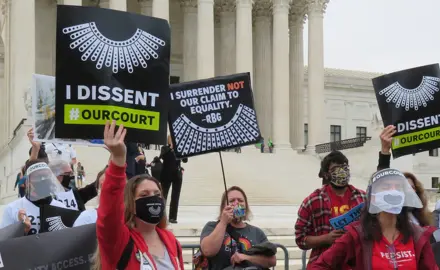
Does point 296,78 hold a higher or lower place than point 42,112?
higher

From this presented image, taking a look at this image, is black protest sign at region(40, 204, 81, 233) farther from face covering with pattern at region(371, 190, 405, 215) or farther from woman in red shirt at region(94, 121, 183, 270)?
face covering with pattern at region(371, 190, 405, 215)

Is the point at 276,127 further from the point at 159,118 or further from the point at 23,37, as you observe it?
the point at 159,118

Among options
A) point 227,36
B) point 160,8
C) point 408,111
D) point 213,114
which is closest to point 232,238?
point 213,114

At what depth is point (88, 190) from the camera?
26.5 ft

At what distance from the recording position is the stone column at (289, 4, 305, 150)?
47781 mm

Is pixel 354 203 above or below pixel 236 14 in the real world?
below

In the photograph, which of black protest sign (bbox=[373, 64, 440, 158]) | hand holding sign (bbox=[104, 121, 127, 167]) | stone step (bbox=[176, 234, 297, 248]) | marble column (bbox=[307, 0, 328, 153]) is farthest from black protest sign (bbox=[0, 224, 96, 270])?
marble column (bbox=[307, 0, 328, 153])

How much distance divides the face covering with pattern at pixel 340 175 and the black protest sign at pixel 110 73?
1541 millimetres

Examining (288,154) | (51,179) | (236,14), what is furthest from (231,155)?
(51,179)

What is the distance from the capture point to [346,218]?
5.59 meters

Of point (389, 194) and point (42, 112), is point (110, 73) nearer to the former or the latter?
point (389, 194)

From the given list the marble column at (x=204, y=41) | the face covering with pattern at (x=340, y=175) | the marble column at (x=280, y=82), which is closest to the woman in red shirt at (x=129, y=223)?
the face covering with pattern at (x=340, y=175)

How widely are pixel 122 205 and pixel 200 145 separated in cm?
383

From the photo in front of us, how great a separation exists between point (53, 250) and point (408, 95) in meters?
4.95
